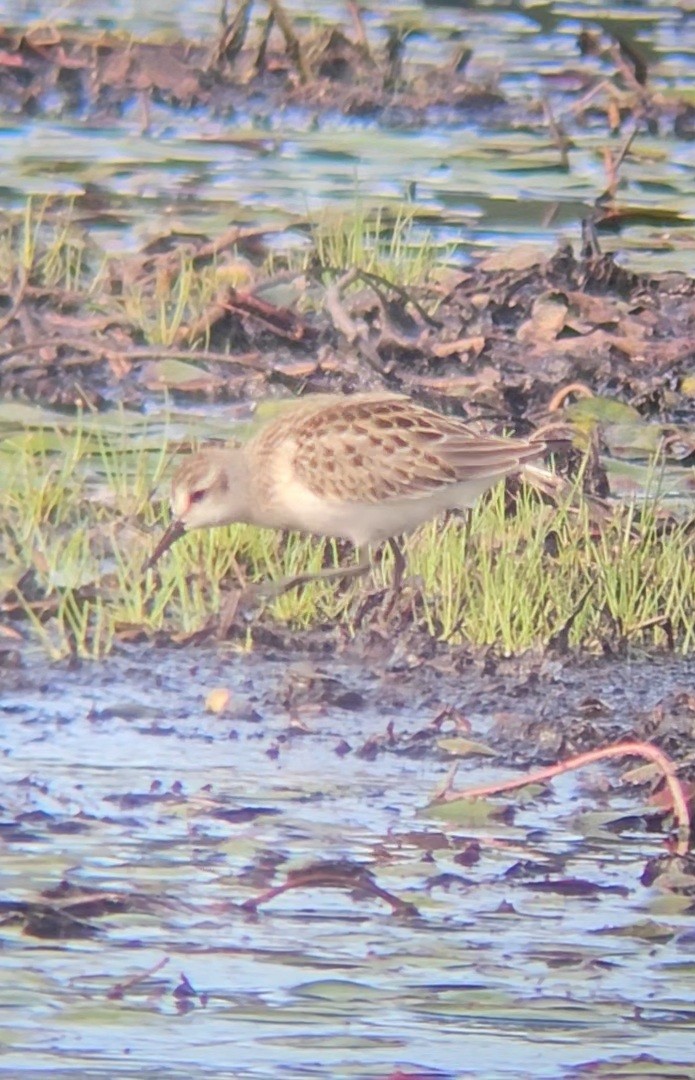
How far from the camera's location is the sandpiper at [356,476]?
28.9 feet

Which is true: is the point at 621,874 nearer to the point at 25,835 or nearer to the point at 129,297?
the point at 25,835

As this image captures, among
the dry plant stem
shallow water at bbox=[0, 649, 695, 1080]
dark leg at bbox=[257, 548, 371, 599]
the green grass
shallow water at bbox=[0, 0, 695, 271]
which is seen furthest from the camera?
shallow water at bbox=[0, 0, 695, 271]

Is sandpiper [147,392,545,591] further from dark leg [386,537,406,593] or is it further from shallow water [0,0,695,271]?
shallow water [0,0,695,271]

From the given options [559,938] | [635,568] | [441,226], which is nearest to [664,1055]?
[559,938]

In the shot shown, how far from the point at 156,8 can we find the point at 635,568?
10997 millimetres

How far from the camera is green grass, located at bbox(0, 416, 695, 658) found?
8.44 metres

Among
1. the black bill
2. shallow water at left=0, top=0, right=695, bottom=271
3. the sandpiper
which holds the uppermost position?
the sandpiper

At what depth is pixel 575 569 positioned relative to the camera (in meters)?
8.80

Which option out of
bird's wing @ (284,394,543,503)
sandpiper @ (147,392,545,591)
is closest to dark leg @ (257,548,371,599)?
sandpiper @ (147,392,545,591)

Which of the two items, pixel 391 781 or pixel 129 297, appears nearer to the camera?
pixel 391 781

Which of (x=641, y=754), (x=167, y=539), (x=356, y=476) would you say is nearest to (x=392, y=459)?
(x=356, y=476)

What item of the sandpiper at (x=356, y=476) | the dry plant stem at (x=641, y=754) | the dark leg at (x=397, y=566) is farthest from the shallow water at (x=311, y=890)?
the sandpiper at (x=356, y=476)

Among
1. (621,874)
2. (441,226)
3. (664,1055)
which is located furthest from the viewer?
(441,226)

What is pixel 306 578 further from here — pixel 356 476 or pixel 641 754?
pixel 641 754
